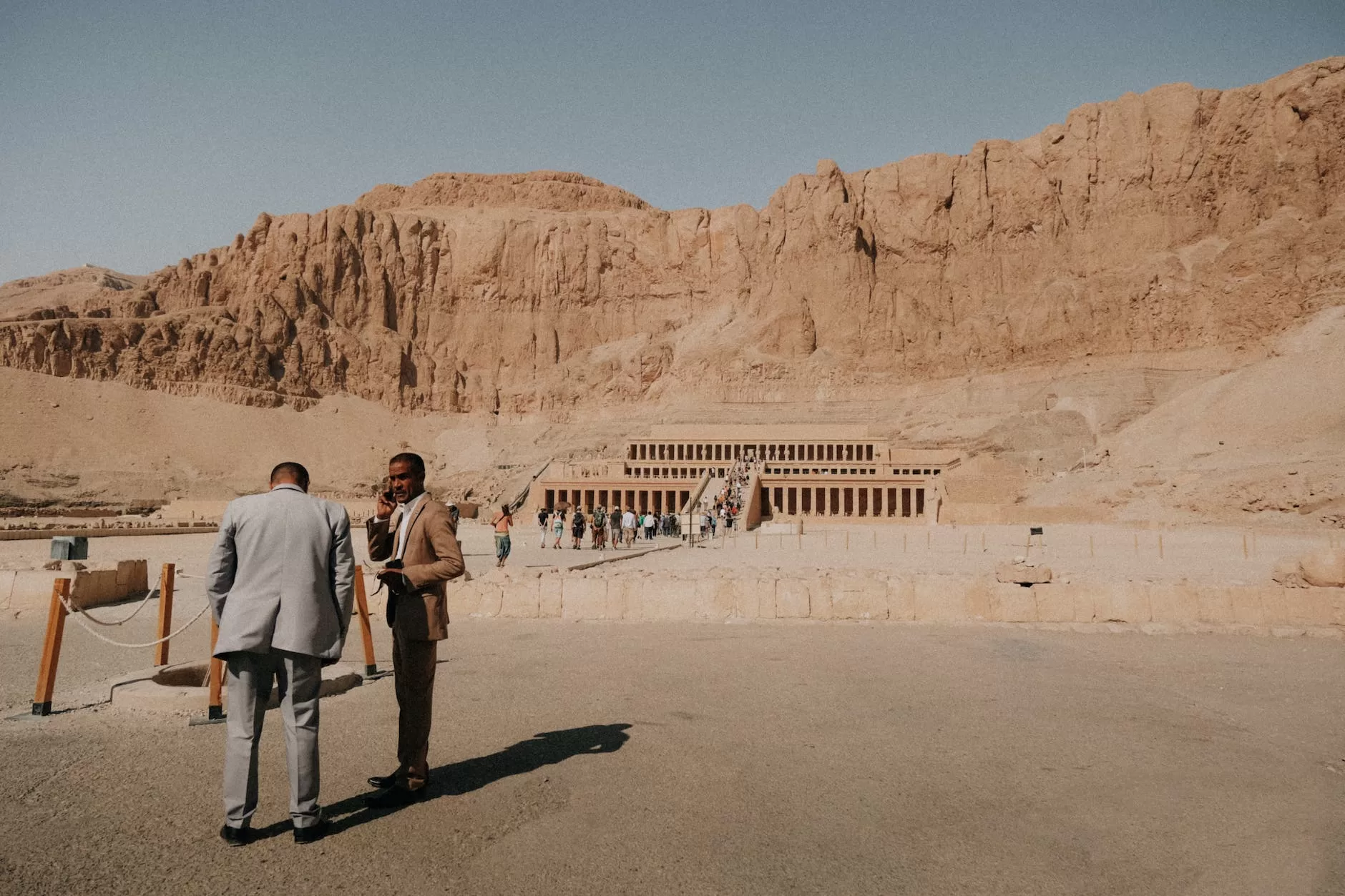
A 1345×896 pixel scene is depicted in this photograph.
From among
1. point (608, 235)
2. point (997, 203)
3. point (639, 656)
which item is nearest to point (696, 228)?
point (608, 235)

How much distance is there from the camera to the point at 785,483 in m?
54.0

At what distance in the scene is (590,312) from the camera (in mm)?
111688

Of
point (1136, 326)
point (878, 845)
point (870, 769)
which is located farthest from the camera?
point (1136, 326)

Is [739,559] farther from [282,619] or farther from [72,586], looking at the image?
[282,619]

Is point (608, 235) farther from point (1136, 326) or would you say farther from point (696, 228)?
point (1136, 326)

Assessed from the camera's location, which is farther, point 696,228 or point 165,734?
point 696,228

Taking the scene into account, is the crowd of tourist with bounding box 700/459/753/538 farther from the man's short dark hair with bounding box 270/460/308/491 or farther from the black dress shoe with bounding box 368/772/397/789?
the man's short dark hair with bounding box 270/460/308/491

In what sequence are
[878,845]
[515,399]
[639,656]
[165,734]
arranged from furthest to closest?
1. [515,399]
2. [639,656]
3. [165,734]
4. [878,845]

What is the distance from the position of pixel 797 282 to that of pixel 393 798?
91.8 meters

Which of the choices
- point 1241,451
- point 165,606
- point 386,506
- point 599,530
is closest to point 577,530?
point 599,530

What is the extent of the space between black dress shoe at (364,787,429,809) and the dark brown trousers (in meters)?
0.04

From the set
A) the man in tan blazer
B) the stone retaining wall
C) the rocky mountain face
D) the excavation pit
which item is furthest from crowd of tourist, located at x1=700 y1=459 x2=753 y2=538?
the rocky mountain face

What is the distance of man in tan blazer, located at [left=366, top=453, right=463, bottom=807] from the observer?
16.6 ft

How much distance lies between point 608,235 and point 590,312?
10794mm
